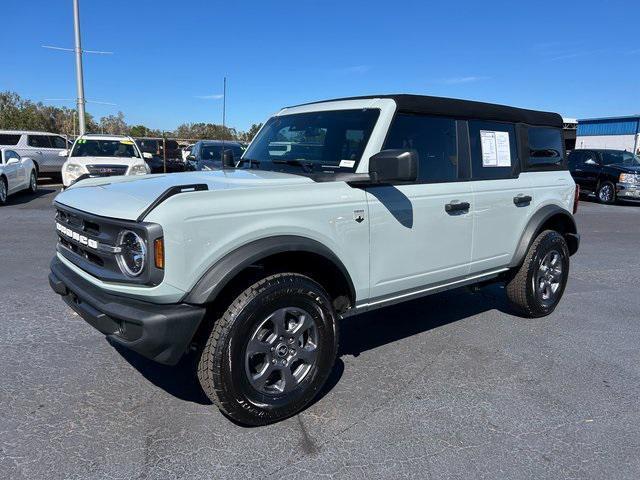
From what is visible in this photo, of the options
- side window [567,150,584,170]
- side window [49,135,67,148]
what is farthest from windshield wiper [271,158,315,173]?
side window [49,135,67,148]

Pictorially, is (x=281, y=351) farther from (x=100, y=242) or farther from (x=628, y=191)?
(x=628, y=191)

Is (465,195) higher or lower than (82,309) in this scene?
higher

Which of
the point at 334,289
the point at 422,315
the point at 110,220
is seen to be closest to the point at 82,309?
the point at 110,220

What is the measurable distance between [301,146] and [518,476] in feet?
8.64

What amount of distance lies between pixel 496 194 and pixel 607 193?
596 inches

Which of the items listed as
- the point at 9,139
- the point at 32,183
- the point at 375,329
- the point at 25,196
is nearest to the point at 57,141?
the point at 9,139

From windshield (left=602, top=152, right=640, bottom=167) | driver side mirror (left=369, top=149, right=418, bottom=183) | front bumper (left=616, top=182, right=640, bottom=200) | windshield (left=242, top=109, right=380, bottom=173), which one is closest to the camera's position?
driver side mirror (left=369, top=149, right=418, bottom=183)

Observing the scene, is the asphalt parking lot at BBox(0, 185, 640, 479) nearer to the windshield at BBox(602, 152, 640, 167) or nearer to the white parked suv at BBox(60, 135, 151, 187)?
the white parked suv at BBox(60, 135, 151, 187)

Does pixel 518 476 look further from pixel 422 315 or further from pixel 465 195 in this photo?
pixel 422 315

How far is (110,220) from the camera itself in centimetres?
278

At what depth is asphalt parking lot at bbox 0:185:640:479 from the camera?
2.69 meters

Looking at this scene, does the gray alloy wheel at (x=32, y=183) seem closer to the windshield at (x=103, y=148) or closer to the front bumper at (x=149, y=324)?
the windshield at (x=103, y=148)

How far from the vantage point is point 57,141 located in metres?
19.4

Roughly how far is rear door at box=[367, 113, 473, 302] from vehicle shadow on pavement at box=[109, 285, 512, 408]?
769mm
